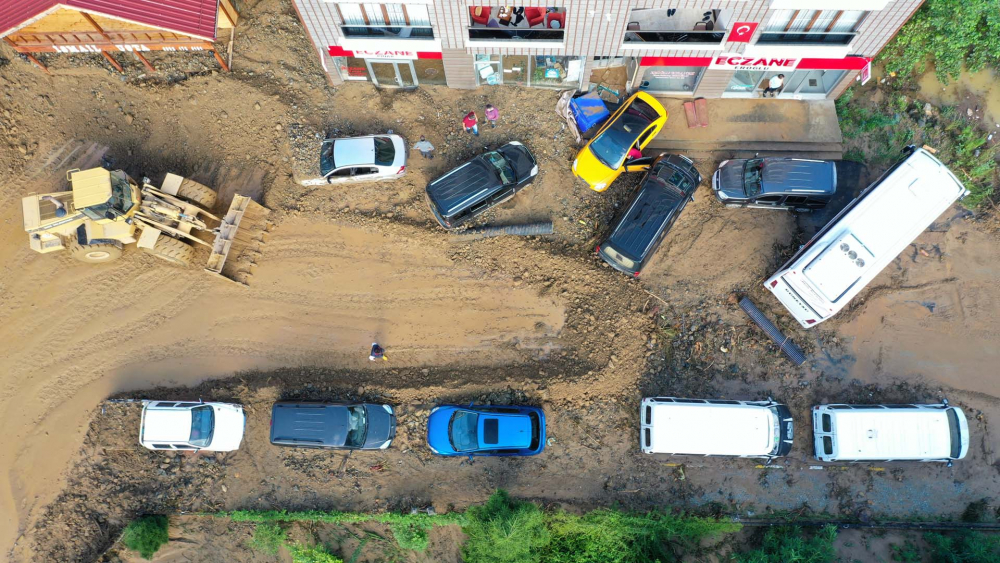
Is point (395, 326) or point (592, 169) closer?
point (592, 169)

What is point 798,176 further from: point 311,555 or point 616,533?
point 311,555

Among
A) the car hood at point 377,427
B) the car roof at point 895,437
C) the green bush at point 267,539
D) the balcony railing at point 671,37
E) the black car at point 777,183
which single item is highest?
the balcony railing at point 671,37

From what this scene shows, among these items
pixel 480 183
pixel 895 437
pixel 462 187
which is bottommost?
pixel 895 437

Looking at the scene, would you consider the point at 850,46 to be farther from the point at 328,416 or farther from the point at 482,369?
the point at 328,416

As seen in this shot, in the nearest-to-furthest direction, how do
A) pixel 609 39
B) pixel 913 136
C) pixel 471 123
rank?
pixel 609 39
pixel 471 123
pixel 913 136

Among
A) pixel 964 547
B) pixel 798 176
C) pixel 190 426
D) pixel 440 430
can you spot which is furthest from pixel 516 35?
pixel 964 547

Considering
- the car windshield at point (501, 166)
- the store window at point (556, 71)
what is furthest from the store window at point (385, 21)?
the car windshield at point (501, 166)

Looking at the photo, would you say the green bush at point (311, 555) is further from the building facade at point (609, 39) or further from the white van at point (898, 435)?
the white van at point (898, 435)
